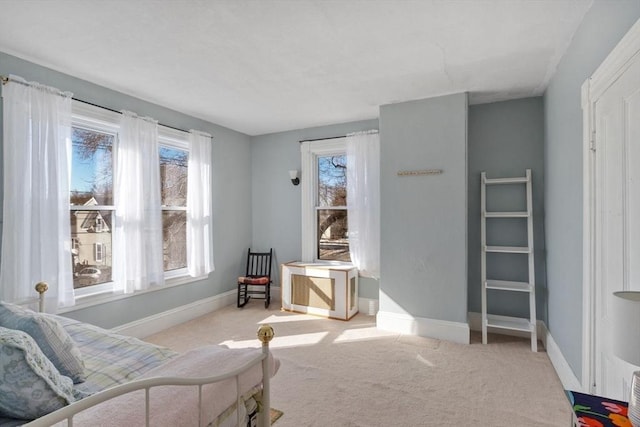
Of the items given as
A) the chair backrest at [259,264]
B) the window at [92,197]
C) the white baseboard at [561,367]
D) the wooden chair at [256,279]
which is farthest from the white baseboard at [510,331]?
the window at [92,197]

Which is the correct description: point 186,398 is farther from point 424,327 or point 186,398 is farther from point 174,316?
point 174,316

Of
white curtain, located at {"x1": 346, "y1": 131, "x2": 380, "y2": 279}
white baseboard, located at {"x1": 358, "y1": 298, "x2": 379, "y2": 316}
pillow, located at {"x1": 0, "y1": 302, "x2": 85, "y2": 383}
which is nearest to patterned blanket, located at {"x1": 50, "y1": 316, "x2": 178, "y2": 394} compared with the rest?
pillow, located at {"x1": 0, "y1": 302, "x2": 85, "y2": 383}

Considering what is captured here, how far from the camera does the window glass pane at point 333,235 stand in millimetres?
4441

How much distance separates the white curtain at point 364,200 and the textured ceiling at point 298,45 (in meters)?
0.74

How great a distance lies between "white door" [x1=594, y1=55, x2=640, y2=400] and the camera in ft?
4.49

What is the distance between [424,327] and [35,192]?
12.4 feet

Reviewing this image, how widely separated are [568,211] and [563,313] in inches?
32.6

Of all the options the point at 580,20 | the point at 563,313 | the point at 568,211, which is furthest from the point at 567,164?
the point at 563,313

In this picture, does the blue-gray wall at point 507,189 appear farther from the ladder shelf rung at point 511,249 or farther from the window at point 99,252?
the window at point 99,252

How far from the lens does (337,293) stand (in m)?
3.97

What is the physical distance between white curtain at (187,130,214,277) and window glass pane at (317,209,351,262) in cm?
154

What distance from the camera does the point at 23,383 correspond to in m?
1.10

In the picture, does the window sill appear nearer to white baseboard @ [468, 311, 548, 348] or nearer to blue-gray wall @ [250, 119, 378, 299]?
blue-gray wall @ [250, 119, 378, 299]

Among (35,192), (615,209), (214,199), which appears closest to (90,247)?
(35,192)
